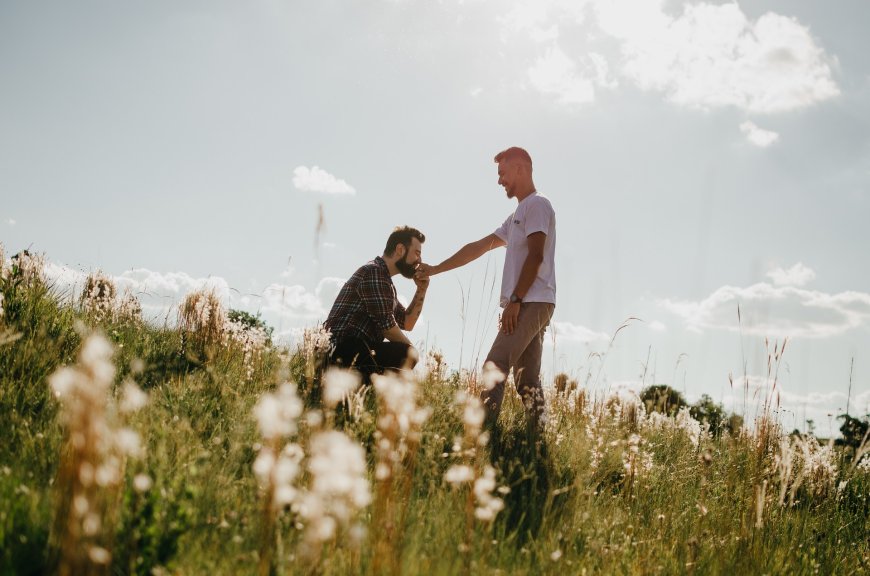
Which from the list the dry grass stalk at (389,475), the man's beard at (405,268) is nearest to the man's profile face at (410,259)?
the man's beard at (405,268)

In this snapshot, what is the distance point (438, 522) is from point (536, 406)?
2427mm

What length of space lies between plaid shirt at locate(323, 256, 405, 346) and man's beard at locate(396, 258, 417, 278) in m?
0.47

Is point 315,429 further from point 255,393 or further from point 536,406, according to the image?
point 536,406

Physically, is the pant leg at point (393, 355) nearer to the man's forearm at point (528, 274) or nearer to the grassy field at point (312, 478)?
the grassy field at point (312, 478)

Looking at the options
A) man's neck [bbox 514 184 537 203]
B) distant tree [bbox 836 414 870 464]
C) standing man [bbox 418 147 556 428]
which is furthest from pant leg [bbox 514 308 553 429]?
distant tree [bbox 836 414 870 464]

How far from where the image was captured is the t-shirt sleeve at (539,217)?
15.2ft

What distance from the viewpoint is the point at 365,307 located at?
521cm

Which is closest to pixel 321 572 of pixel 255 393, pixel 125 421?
pixel 125 421

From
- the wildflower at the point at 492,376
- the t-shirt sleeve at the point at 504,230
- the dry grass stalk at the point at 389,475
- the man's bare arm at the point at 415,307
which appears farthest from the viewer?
the man's bare arm at the point at 415,307

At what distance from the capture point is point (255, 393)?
389 centimetres

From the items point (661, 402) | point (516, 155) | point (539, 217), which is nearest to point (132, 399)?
point (539, 217)

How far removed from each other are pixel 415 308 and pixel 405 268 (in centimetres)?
49

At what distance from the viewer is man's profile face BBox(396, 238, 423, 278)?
5.78 meters

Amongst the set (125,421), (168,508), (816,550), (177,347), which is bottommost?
(816,550)
